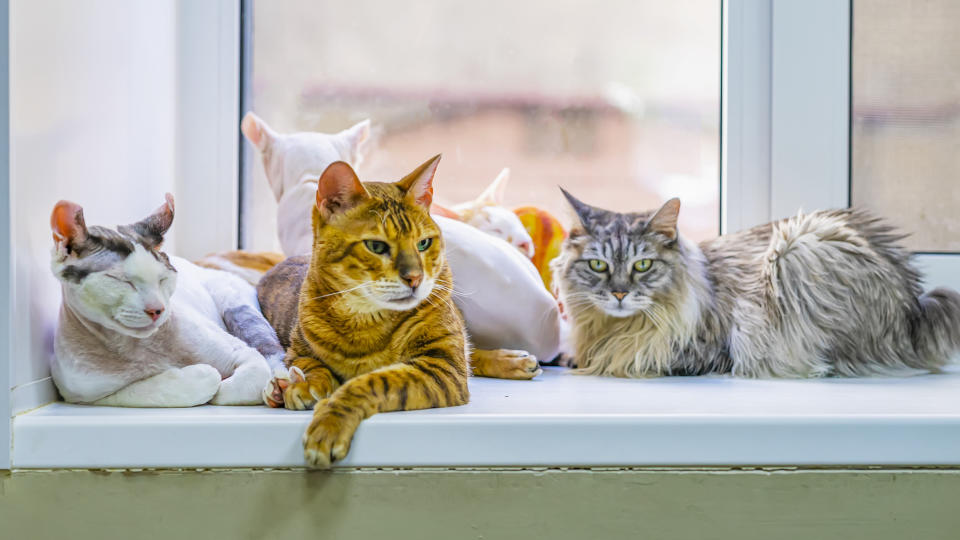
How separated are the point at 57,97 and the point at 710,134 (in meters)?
1.30

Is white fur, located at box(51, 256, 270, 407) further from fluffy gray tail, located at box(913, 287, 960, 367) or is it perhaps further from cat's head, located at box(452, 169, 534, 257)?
fluffy gray tail, located at box(913, 287, 960, 367)

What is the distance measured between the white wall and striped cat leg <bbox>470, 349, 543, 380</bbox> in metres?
0.61

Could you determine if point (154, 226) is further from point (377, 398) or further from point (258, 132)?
point (258, 132)

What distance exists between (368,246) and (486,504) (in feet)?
1.10

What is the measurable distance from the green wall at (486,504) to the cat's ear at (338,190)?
32cm

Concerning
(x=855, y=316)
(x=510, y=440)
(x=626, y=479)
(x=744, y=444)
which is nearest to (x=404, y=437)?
(x=510, y=440)

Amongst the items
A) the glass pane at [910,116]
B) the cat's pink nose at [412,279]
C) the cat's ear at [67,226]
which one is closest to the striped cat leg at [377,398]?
the cat's pink nose at [412,279]

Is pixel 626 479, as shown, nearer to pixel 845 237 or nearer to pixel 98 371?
pixel 98 371

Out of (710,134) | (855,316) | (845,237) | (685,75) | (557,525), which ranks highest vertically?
(685,75)

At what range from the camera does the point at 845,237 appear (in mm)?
1300

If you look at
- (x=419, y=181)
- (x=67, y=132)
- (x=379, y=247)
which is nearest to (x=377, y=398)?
(x=379, y=247)

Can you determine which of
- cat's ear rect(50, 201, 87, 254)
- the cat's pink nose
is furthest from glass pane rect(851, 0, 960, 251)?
cat's ear rect(50, 201, 87, 254)

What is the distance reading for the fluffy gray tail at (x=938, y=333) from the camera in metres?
1.26

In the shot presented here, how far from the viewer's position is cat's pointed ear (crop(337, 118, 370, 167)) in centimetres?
142
